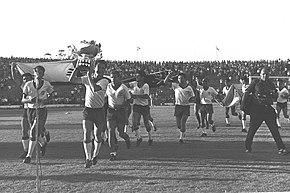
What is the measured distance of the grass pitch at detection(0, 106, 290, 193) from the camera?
25.3 ft

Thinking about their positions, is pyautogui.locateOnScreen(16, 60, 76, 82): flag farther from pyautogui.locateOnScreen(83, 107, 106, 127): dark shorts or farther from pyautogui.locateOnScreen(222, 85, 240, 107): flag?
pyautogui.locateOnScreen(222, 85, 240, 107): flag

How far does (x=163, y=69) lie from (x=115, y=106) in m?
34.1

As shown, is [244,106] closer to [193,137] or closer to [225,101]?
[193,137]

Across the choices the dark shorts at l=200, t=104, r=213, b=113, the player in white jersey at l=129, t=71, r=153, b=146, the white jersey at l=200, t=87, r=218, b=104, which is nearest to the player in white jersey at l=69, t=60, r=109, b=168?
the player in white jersey at l=129, t=71, r=153, b=146

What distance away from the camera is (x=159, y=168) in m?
9.39

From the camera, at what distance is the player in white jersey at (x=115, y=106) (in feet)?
34.5

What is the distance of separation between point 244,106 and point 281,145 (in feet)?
4.21

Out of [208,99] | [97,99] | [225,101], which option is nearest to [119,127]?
[97,99]

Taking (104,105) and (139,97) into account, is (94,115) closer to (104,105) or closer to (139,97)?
(104,105)

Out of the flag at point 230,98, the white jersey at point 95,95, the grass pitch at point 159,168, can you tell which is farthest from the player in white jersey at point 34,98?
the flag at point 230,98

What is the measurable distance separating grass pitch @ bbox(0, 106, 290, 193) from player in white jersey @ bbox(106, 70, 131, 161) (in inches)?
20.9

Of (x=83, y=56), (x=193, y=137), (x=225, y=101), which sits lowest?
(x=193, y=137)

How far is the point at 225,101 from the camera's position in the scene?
1739cm

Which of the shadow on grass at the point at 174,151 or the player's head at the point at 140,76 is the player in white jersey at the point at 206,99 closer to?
the shadow on grass at the point at 174,151
